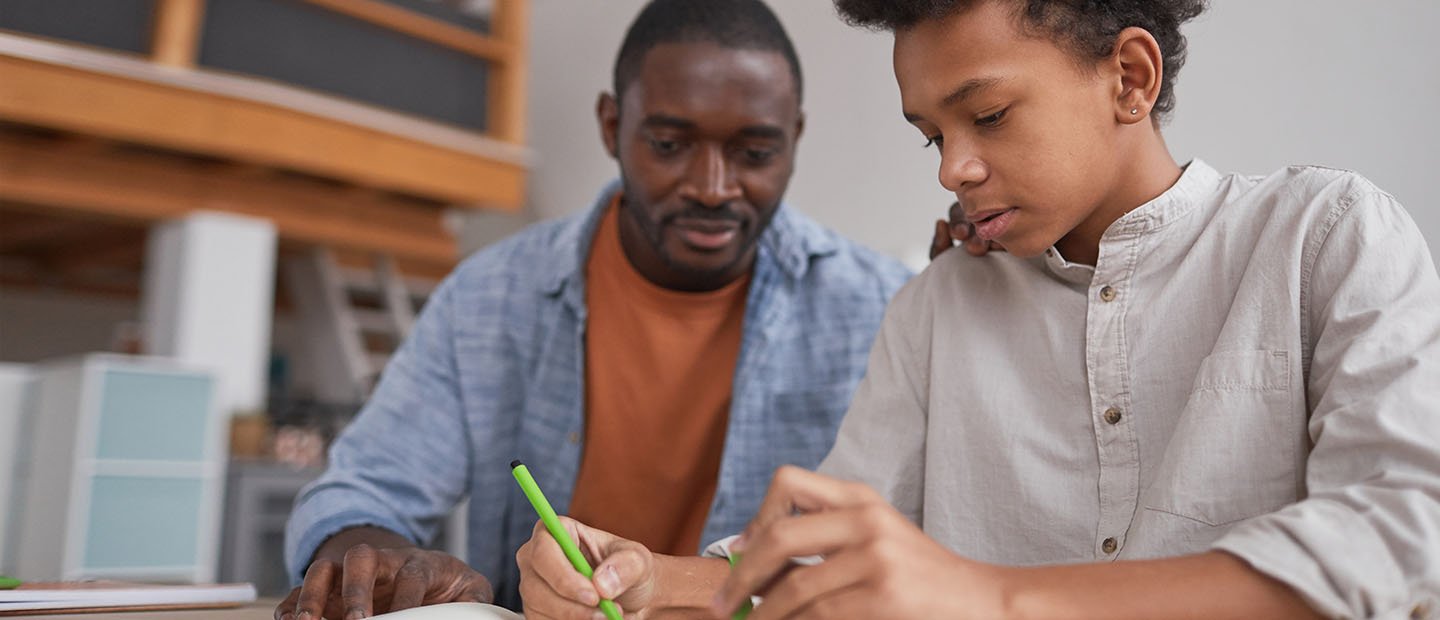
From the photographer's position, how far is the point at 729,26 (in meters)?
1.57

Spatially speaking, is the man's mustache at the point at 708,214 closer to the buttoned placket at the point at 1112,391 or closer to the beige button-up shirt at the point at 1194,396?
the beige button-up shirt at the point at 1194,396

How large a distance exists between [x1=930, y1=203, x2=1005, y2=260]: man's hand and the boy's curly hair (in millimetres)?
180

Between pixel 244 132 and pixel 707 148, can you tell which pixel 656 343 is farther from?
pixel 244 132

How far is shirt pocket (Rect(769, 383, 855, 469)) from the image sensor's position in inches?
60.9

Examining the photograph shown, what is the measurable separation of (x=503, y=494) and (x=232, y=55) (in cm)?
282

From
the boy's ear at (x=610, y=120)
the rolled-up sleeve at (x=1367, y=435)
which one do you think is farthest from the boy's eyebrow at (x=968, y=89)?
the boy's ear at (x=610, y=120)

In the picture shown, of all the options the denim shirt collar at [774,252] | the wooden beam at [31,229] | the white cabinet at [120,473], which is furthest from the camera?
the wooden beam at [31,229]

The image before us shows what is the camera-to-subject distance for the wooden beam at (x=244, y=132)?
3398 millimetres

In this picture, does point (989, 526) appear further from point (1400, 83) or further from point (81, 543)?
point (81, 543)

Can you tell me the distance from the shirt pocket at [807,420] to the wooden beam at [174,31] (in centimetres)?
291

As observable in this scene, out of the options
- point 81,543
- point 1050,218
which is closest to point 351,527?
point 1050,218

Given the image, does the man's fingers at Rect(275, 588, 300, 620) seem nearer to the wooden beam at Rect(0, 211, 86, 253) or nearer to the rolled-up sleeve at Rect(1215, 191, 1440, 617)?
the rolled-up sleeve at Rect(1215, 191, 1440, 617)

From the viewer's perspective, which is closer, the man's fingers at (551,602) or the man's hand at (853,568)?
the man's hand at (853,568)

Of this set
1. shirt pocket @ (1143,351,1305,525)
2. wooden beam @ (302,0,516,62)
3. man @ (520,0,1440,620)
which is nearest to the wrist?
man @ (520,0,1440,620)
